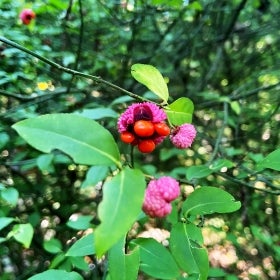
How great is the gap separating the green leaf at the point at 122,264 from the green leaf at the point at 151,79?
280 mm

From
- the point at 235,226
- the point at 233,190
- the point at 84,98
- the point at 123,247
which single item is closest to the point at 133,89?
the point at 84,98

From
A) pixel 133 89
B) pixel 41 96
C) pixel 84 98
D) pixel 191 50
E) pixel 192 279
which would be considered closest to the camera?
pixel 192 279

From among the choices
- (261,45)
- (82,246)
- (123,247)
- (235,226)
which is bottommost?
(235,226)

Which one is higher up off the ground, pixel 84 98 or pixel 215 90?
pixel 215 90

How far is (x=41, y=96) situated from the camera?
175cm

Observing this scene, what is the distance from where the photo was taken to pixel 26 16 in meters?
1.95

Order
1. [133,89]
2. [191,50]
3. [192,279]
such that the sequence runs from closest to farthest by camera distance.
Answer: [192,279] → [133,89] → [191,50]

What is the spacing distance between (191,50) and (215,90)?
1.23ft

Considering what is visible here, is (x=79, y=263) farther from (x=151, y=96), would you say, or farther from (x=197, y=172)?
(x=151, y=96)

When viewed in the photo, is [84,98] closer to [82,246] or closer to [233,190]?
[233,190]

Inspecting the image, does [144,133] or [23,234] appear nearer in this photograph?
[144,133]

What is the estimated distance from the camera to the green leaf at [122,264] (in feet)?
2.31

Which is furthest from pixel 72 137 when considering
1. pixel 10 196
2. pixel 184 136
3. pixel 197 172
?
pixel 10 196

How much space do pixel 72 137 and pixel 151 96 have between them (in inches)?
52.1
